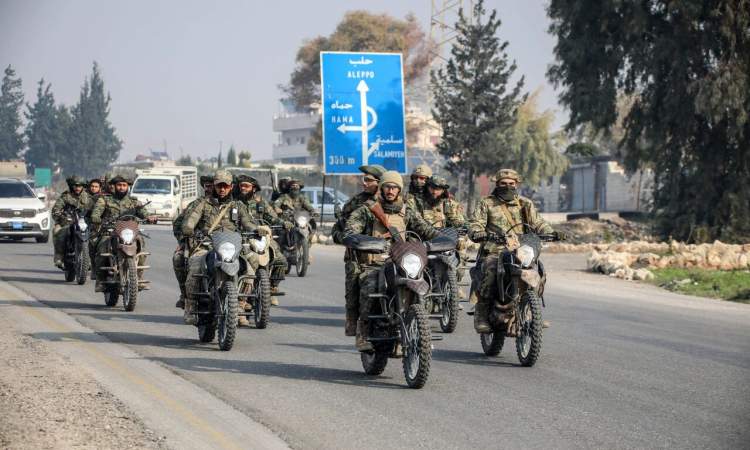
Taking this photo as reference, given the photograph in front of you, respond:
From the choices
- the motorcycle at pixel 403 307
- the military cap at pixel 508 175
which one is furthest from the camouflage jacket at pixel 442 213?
the motorcycle at pixel 403 307

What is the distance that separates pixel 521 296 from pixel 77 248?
419 inches

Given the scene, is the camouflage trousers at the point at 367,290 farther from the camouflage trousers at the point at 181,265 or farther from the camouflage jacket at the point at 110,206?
the camouflage jacket at the point at 110,206

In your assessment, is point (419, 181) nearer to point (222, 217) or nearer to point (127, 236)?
point (222, 217)

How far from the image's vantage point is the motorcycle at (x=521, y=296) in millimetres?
11531

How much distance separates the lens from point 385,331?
1056cm

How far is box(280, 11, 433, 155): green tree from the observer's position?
281ft

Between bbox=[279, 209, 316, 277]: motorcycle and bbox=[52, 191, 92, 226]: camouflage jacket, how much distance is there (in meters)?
3.75

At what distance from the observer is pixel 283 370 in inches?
445

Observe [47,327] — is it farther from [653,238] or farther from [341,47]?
[341,47]

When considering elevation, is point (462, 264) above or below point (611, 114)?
below

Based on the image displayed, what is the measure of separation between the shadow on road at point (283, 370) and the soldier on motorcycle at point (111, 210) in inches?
212

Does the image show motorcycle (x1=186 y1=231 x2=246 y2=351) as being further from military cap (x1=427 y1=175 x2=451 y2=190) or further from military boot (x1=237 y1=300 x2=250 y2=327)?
military cap (x1=427 y1=175 x2=451 y2=190)

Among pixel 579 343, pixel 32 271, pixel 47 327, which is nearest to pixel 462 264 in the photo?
pixel 579 343

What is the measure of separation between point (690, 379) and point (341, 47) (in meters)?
75.6
